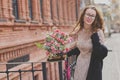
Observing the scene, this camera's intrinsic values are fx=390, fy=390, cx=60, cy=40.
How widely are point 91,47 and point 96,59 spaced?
0.53 ft

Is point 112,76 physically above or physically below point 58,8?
below

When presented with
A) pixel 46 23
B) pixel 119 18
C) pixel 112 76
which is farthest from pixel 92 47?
pixel 119 18

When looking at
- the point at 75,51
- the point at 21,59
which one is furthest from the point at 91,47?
the point at 21,59

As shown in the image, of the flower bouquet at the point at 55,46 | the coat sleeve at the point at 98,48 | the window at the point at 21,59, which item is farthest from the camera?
the window at the point at 21,59

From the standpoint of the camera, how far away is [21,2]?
1187cm

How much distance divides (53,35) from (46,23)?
31.5 ft

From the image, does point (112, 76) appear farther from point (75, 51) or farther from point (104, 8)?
point (104, 8)

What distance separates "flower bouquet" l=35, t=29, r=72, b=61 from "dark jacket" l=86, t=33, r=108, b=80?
37.1 inches

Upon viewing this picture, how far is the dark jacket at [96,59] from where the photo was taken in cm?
479

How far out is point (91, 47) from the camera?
16.0 ft

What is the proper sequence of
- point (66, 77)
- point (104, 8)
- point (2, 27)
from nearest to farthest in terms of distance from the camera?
point (66, 77), point (2, 27), point (104, 8)

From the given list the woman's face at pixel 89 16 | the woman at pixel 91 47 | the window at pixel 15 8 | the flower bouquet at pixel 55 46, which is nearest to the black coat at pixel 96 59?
the woman at pixel 91 47

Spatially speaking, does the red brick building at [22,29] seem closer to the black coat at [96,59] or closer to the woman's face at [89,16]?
the black coat at [96,59]

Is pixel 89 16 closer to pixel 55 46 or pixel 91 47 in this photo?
pixel 91 47
